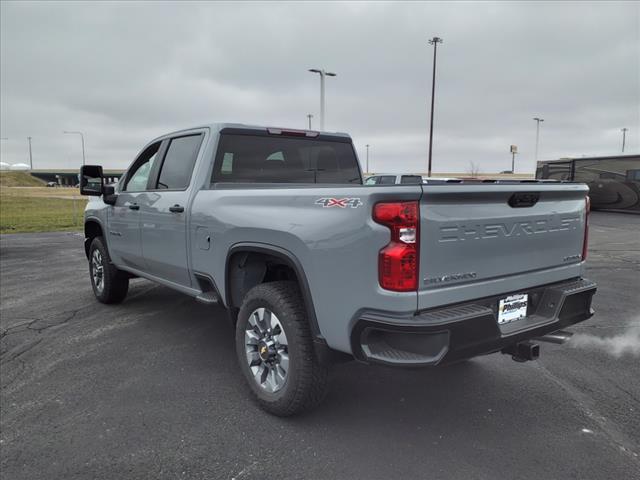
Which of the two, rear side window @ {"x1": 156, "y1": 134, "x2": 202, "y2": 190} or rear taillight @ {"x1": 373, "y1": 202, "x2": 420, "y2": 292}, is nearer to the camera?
rear taillight @ {"x1": 373, "y1": 202, "x2": 420, "y2": 292}

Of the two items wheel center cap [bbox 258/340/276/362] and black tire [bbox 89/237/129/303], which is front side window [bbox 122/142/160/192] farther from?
wheel center cap [bbox 258/340/276/362]

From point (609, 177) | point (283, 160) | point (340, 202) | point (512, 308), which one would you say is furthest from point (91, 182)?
point (609, 177)

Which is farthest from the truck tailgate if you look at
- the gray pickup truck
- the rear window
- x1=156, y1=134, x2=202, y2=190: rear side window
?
x1=156, y1=134, x2=202, y2=190: rear side window

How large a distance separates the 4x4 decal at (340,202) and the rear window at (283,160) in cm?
153

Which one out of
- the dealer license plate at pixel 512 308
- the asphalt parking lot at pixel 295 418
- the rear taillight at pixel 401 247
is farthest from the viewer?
the dealer license plate at pixel 512 308

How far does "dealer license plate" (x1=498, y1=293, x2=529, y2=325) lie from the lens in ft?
9.30

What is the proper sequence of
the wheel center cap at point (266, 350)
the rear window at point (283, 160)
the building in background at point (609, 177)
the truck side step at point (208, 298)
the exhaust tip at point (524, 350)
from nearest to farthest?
1. the exhaust tip at point (524, 350)
2. the wheel center cap at point (266, 350)
3. the truck side step at point (208, 298)
4. the rear window at point (283, 160)
5. the building in background at point (609, 177)

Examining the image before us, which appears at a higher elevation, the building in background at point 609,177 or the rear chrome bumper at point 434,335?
the building in background at point 609,177

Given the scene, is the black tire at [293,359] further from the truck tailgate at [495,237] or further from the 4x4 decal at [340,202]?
the truck tailgate at [495,237]

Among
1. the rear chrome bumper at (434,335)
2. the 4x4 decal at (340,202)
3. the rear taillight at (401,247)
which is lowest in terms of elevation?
the rear chrome bumper at (434,335)

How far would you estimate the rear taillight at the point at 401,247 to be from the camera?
2426 mm

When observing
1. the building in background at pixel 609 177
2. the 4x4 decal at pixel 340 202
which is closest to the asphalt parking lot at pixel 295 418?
the 4x4 decal at pixel 340 202

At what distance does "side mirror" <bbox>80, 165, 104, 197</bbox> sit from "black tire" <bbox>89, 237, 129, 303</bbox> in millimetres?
734

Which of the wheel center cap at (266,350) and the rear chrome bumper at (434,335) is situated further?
the wheel center cap at (266,350)
